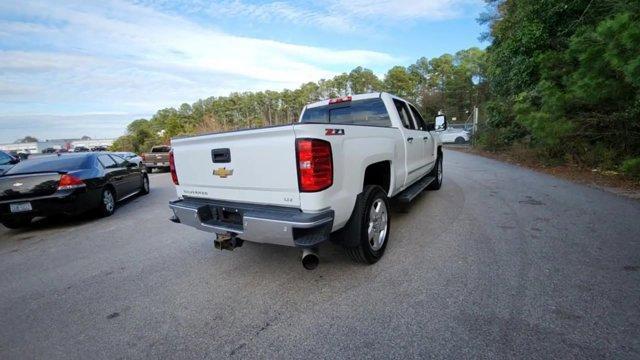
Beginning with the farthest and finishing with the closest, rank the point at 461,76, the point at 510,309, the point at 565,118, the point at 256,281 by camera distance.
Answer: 1. the point at 461,76
2. the point at 565,118
3. the point at 256,281
4. the point at 510,309

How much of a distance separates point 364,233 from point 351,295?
641 millimetres

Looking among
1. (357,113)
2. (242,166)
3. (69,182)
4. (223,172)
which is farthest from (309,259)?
(69,182)

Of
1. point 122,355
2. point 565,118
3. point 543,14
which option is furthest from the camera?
point 543,14

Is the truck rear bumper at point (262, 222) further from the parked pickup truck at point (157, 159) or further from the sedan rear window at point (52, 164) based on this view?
the parked pickup truck at point (157, 159)

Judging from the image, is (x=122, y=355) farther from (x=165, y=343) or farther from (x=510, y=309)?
(x=510, y=309)

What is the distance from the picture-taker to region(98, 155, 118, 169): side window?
24.0 ft

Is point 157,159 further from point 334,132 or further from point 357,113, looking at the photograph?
point 334,132

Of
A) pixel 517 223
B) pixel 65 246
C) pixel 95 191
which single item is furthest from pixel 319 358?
pixel 95 191

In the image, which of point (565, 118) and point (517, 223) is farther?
point (565, 118)

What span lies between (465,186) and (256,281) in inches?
245

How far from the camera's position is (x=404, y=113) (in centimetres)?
532

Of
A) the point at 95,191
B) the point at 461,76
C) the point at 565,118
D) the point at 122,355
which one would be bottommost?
the point at 122,355

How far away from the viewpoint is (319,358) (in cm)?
223

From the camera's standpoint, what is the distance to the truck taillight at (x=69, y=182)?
5819 millimetres
